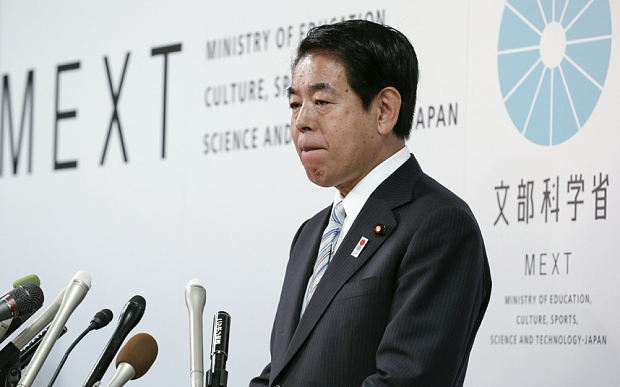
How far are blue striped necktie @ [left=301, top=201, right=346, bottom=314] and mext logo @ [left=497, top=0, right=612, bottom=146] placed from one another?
1.05m

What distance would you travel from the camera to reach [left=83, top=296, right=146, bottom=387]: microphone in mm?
2127

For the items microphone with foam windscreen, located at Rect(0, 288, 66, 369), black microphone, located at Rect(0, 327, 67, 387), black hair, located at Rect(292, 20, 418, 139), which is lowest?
black microphone, located at Rect(0, 327, 67, 387)

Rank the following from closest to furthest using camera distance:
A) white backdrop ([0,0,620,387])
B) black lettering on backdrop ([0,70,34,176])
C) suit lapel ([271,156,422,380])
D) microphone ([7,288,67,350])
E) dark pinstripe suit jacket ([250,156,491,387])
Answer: dark pinstripe suit jacket ([250,156,491,387])
suit lapel ([271,156,422,380])
microphone ([7,288,67,350])
white backdrop ([0,0,620,387])
black lettering on backdrop ([0,70,34,176])

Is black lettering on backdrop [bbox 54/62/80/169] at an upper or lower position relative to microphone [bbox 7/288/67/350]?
upper

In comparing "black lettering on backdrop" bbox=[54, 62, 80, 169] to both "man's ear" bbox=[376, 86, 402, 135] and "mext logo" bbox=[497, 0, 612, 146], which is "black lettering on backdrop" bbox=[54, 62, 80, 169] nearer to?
"mext logo" bbox=[497, 0, 612, 146]

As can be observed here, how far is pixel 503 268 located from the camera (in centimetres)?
318

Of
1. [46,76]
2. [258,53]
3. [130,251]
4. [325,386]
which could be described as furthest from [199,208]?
[325,386]

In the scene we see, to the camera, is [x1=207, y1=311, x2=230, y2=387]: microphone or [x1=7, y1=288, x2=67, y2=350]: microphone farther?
[x1=7, y1=288, x2=67, y2=350]: microphone

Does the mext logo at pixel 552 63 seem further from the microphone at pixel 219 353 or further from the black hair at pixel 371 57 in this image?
the microphone at pixel 219 353

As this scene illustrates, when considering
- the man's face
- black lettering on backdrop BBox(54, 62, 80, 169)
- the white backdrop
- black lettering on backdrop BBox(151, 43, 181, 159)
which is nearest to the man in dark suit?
the man's face

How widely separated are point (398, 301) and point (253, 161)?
2184mm

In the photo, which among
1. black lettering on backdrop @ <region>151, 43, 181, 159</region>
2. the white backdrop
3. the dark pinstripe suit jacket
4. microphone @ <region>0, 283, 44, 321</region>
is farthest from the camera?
black lettering on backdrop @ <region>151, 43, 181, 159</region>

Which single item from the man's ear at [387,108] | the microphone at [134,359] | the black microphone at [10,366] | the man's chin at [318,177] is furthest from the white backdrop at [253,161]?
the black microphone at [10,366]

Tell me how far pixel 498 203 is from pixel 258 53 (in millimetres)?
1565
